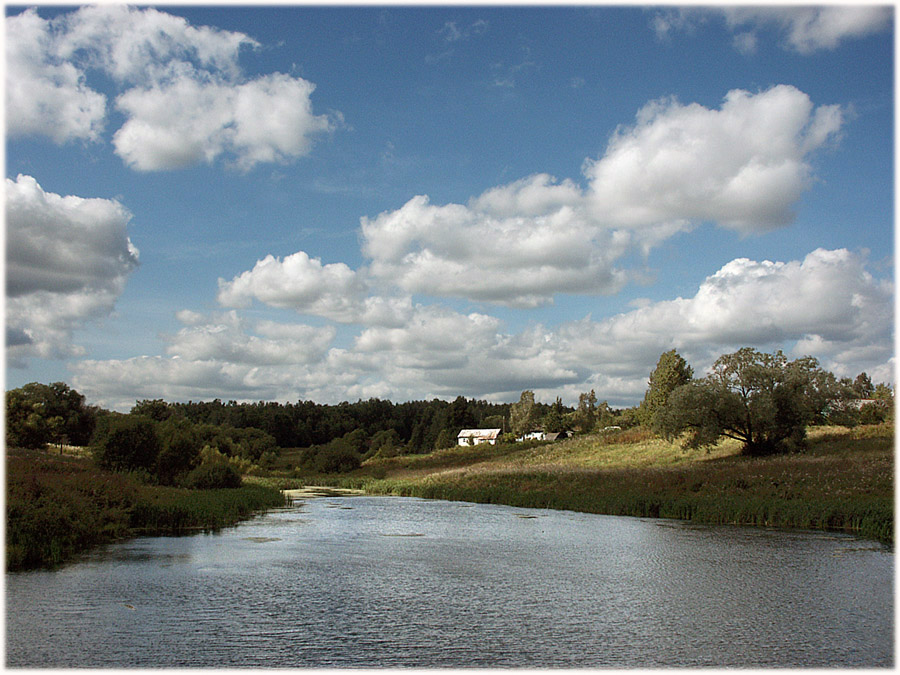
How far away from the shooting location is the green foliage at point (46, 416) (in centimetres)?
6016

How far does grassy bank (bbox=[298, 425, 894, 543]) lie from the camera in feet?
85.8

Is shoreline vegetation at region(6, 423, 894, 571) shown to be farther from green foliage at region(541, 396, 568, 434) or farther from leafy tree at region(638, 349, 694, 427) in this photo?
green foliage at region(541, 396, 568, 434)

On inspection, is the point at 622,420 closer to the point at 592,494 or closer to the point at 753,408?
the point at 753,408

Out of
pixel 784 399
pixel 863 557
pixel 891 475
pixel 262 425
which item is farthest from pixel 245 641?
pixel 262 425

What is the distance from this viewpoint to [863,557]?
59.1ft

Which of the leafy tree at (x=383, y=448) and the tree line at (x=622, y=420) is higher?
the tree line at (x=622, y=420)

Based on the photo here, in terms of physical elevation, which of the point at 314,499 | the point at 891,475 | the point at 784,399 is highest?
the point at 784,399

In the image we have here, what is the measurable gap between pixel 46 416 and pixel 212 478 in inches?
1754

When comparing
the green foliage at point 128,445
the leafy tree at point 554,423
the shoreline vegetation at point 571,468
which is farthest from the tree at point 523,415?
the green foliage at point 128,445

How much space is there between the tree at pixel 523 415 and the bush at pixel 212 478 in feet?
294

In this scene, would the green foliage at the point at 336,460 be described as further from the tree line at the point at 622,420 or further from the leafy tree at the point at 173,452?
the leafy tree at the point at 173,452

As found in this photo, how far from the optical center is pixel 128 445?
35312mm

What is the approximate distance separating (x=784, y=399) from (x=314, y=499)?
3127 cm

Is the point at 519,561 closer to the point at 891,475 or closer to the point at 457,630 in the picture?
the point at 457,630
